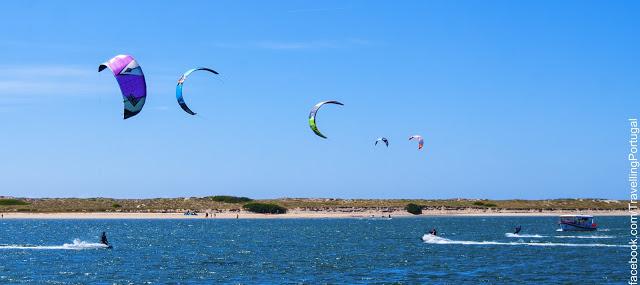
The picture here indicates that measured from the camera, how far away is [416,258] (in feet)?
176

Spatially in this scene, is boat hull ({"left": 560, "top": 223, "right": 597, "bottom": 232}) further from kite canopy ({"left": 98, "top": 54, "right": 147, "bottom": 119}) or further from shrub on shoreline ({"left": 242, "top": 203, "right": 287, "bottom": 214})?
kite canopy ({"left": 98, "top": 54, "right": 147, "bottom": 119})

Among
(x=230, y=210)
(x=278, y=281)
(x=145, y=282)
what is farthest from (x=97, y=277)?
(x=230, y=210)

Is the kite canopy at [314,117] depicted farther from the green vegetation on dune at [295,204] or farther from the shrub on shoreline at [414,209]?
the shrub on shoreline at [414,209]

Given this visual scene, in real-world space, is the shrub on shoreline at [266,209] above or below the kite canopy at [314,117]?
below

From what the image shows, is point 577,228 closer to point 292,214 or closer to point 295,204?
point 292,214

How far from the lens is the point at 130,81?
31.2 m

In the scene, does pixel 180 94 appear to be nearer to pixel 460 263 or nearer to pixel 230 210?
pixel 460 263

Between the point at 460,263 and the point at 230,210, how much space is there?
306 feet

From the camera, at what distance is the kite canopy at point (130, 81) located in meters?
30.7

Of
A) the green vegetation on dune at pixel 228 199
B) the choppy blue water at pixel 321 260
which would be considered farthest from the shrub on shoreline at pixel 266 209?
the choppy blue water at pixel 321 260

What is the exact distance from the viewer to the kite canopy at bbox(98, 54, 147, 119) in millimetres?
30733

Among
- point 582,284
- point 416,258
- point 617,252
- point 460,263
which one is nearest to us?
point 582,284

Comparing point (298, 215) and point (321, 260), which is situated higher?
point (298, 215)

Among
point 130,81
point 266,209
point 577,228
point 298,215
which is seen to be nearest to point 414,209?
point 298,215
